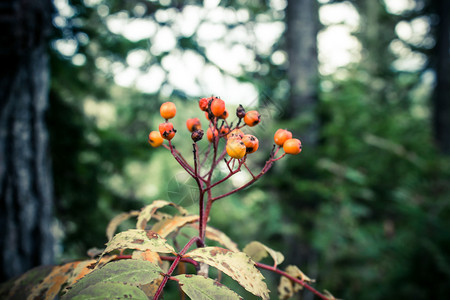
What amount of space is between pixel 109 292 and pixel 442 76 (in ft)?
27.4

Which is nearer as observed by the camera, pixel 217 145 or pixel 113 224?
pixel 217 145

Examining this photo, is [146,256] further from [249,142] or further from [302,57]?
[302,57]

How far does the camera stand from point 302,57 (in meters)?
3.83

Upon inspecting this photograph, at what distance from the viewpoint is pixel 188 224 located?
0.83 m

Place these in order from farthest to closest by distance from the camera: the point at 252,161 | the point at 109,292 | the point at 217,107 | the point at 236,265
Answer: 1. the point at 252,161
2. the point at 217,107
3. the point at 236,265
4. the point at 109,292

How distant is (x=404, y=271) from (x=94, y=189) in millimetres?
2738

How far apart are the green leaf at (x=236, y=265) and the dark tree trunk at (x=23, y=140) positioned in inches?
60.0


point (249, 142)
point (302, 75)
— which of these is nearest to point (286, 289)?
point (249, 142)

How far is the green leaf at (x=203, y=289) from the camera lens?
516 millimetres

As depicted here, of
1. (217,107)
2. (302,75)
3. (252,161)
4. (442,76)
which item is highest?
(442,76)

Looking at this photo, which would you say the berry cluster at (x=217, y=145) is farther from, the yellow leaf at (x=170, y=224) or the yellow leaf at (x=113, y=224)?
the yellow leaf at (x=113, y=224)

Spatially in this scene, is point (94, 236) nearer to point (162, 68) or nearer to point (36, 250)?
point (36, 250)

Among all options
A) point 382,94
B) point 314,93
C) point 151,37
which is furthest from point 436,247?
point 382,94

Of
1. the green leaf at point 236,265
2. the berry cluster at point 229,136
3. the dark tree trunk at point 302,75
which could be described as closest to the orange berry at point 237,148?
the berry cluster at point 229,136
